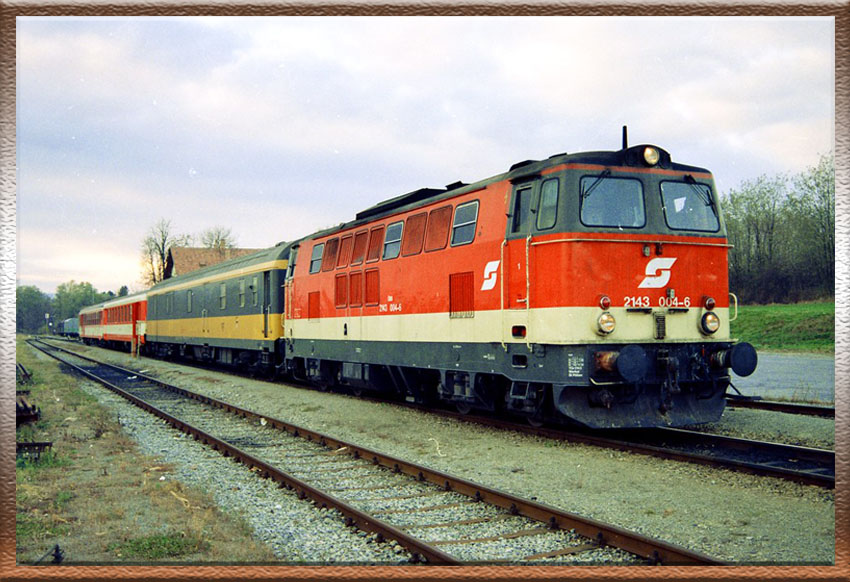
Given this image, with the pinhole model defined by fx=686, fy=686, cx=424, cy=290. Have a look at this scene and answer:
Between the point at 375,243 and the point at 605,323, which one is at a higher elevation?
the point at 375,243

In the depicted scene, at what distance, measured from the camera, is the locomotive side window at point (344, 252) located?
15391 mm

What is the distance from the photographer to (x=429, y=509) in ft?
22.1

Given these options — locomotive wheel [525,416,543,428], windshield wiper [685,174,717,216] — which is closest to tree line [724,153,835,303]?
windshield wiper [685,174,717,216]

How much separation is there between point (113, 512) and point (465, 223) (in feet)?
21.7

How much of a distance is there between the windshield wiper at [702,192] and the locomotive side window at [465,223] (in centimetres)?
317

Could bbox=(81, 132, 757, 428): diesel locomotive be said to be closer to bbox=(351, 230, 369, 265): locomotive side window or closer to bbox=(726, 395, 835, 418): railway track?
bbox=(351, 230, 369, 265): locomotive side window

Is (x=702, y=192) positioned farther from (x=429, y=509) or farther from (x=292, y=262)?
(x=292, y=262)

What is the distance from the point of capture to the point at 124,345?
48.2m

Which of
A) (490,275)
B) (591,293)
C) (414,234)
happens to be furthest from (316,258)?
(591,293)

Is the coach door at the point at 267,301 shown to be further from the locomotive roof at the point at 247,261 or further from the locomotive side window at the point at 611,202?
the locomotive side window at the point at 611,202

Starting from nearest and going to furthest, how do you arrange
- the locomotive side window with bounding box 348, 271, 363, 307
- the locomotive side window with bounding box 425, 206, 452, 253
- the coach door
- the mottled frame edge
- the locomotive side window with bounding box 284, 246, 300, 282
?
the mottled frame edge → the locomotive side window with bounding box 425, 206, 452, 253 → the locomotive side window with bounding box 348, 271, 363, 307 → the locomotive side window with bounding box 284, 246, 300, 282 → the coach door

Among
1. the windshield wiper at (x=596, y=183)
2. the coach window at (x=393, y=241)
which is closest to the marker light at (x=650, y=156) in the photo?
the windshield wiper at (x=596, y=183)

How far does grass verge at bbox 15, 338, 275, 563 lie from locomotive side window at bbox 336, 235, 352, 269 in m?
6.02

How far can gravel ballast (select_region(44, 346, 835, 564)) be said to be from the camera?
18.4ft
